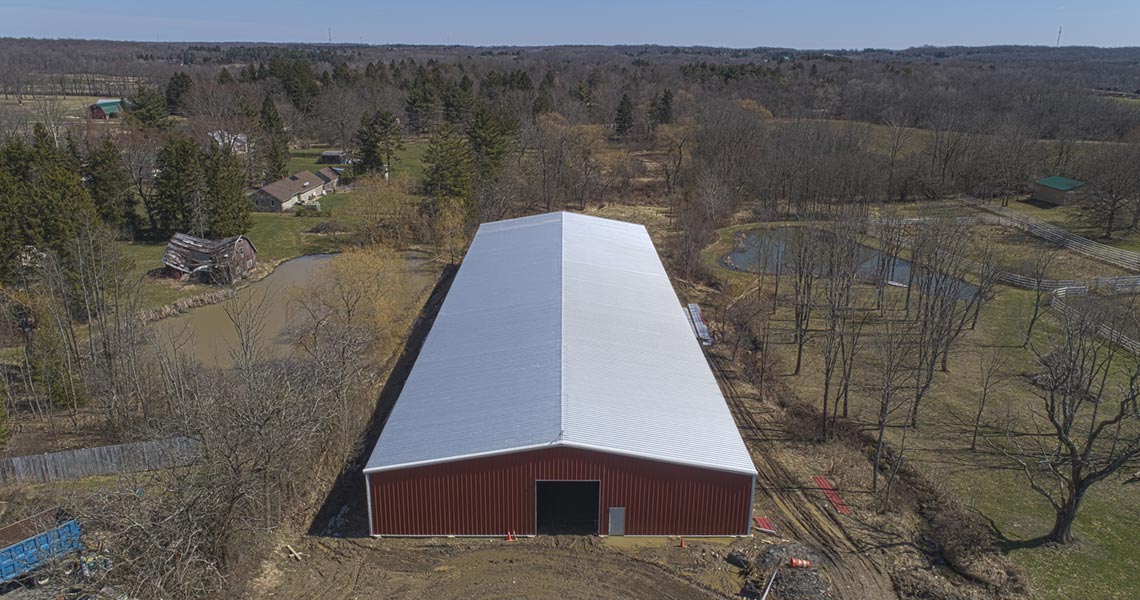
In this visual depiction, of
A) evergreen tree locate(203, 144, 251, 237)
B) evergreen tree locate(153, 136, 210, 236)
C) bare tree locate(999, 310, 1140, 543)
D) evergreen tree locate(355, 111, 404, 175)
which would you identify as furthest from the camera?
evergreen tree locate(355, 111, 404, 175)

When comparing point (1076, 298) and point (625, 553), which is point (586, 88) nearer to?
point (1076, 298)

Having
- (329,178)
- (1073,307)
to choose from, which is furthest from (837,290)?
(329,178)

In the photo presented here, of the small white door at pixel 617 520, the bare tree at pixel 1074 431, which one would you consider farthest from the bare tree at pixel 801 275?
the small white door at pixel 617 520

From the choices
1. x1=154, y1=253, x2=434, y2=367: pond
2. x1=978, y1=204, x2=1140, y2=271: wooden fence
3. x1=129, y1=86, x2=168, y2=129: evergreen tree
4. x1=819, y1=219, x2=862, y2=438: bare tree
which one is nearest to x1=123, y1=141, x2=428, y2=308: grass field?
x1=154, y1=253, x2=434, y2=367: pond

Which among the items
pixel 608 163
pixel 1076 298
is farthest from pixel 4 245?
pixel 1076 298

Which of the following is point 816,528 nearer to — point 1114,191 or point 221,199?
point 221,199

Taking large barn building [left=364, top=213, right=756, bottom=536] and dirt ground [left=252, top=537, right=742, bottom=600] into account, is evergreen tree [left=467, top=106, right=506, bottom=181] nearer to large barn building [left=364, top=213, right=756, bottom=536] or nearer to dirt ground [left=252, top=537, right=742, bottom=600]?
large barn building [left=364, top=213, right=756, bottom=536]
